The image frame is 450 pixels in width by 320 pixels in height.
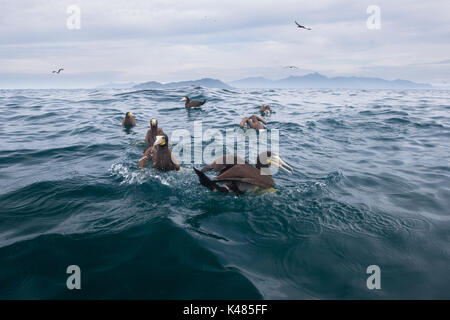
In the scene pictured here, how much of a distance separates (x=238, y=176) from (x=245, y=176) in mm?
157

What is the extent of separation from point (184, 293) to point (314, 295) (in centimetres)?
Answer: 175

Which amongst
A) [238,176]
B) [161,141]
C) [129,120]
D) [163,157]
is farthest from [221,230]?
[129,120]

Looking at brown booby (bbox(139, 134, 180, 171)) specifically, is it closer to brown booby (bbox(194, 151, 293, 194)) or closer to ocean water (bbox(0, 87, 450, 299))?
ocean water (bbox(0, 87, 450, 299))

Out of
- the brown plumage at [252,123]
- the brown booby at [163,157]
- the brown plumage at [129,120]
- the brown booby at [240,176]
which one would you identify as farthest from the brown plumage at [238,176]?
the brown plumage at [129,120]

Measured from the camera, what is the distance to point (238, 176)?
539cm

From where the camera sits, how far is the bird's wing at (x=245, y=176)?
211 inches

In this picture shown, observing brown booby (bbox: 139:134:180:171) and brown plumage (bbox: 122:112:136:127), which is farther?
brown plumage (bbox: 122:112:136:127)

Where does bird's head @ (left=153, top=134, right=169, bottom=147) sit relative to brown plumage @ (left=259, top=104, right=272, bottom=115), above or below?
below

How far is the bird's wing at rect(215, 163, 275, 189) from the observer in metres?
5.35

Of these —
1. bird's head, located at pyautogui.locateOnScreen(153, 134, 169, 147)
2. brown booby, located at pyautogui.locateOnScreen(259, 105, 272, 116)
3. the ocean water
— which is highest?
brown booby, located at pyautogui.locateOnScreen(259, 105, 272, 116)

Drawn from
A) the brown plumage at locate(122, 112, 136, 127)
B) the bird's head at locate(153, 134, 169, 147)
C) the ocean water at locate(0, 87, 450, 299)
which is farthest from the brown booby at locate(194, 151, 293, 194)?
the brown plumage at locate(122, 112, 136, 127)

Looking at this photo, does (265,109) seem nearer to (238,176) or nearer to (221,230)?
(238,176)

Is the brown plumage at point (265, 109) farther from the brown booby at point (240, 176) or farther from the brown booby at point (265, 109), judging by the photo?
the brown booby at point (240, 176)

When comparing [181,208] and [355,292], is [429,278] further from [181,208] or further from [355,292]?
[181,208]
